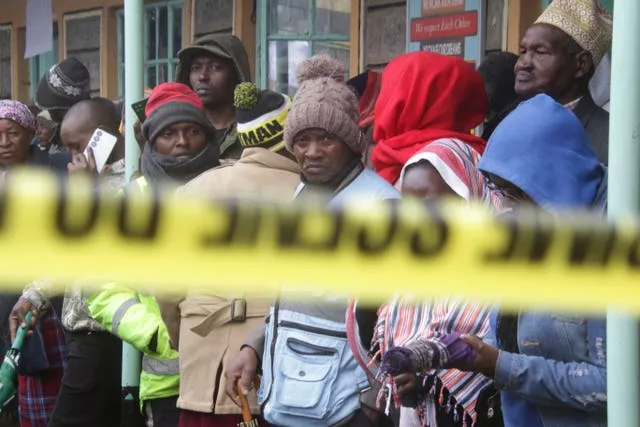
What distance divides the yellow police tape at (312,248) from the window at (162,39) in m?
8.26

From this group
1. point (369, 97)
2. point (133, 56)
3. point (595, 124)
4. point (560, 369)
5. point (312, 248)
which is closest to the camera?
point (312, 248)

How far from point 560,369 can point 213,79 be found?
2.64m

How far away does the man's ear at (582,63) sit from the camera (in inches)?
135

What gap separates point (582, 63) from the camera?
3.44 m

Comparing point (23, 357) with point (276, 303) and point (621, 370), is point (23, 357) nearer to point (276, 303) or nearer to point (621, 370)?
point (276, 303)

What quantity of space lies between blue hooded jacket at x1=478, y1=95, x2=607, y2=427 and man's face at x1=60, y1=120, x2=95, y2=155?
109 inches

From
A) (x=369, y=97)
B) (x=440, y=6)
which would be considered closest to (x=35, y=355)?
(x=369, y=97)

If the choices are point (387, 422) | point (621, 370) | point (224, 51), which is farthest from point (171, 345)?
point (621, 370)

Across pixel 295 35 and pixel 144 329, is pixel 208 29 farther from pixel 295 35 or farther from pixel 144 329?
pixel 144 329

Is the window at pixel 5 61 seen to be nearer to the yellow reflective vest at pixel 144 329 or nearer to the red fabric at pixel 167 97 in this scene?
the red fabric at pixel 167 97

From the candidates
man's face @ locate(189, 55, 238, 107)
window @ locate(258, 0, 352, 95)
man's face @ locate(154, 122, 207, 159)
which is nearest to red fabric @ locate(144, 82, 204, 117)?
man's face @ locate(154, 122, 207, 159)

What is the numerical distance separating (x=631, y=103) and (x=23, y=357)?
3.05 m

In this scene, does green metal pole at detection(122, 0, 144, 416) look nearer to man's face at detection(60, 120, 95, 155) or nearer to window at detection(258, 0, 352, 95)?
man's face at detection(60, 120, 95, 155)

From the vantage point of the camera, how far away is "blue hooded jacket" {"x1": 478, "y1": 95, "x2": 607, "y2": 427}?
228 cm
